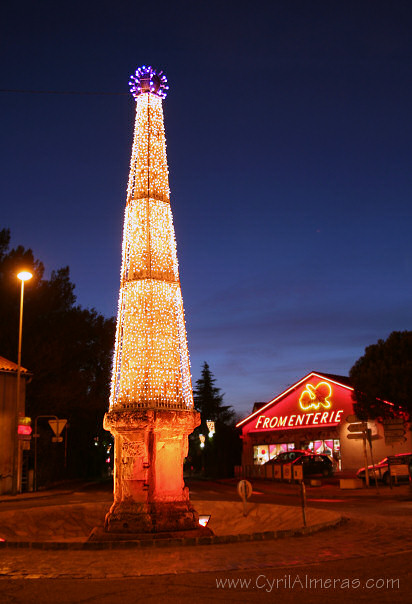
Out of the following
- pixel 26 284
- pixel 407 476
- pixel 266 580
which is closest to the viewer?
pixel 266 580

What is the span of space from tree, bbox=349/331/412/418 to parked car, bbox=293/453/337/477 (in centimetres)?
424

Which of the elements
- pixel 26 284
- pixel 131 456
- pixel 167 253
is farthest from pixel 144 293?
pixel 26 284

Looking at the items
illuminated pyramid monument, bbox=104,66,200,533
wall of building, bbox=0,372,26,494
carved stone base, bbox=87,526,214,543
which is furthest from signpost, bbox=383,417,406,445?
wall of building, bbox=0,372,26,494

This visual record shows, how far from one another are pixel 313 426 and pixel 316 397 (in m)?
1.88

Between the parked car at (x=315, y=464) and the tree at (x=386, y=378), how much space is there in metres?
4.24

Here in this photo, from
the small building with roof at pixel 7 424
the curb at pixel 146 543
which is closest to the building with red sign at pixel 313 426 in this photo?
the small building with roof at pixel 7 424

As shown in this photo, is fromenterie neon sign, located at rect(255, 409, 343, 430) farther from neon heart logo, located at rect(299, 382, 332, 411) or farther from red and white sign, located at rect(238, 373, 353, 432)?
neon heart logo, located at rect(299, 382, 332, 411)

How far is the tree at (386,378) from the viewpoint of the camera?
98.2 ft

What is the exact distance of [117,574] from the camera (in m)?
8.89

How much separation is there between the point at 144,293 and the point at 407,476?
62.0ft

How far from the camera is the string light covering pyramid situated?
1434 cm

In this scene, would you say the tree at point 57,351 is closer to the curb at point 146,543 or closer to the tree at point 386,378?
the tree at point 386,378

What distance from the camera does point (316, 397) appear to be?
40.1 meters

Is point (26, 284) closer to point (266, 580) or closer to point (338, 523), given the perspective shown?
point (338, 523)
